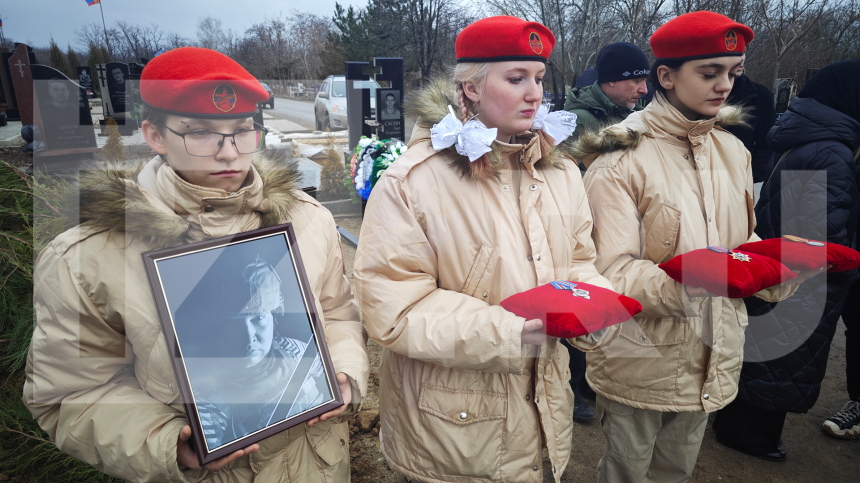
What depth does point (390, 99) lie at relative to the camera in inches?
348

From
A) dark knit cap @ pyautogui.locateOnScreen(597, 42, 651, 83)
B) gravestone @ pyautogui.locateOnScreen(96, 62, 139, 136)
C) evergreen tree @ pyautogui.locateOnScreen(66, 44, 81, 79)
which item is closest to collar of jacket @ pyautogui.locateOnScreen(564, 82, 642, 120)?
dark knit cap @ pyautogui.locateOnScreen(597, 42, 651, 83)

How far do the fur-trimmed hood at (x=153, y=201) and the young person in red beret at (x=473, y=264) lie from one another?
14.3 inches

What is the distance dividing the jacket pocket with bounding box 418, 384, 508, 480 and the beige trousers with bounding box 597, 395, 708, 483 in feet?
2.80

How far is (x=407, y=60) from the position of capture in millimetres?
17594

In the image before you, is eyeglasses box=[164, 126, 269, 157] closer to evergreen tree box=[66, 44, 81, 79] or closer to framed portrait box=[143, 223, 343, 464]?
framed portrait box=[143, 223, 343, 464]

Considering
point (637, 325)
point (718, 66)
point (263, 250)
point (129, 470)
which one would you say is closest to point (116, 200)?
point (263, 250)

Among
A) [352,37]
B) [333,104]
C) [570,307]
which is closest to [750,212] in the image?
[570,307]

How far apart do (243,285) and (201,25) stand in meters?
16.3

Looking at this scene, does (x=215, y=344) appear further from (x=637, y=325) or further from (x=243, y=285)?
(x=637, y=325)

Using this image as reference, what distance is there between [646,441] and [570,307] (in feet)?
4.25

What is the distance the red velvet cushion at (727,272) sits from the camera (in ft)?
5.75

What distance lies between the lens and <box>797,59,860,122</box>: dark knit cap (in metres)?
2.68

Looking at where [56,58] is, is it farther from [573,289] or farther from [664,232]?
[573,289]

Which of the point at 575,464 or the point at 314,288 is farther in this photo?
the point at 575,464
